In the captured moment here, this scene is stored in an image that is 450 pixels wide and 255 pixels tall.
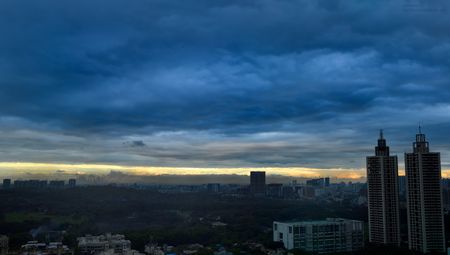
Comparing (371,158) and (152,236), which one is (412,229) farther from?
(152,236)

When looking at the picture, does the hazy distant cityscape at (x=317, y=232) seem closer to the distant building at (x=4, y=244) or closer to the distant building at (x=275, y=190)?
the distant building at (x=4, y=244)

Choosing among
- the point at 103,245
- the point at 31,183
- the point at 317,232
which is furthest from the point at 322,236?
the point at 31,183

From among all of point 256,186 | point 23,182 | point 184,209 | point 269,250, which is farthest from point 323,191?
point 269,250

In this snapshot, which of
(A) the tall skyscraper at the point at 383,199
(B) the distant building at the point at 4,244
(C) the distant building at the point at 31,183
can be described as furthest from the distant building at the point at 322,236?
(C) the distant building at the point at 31,183

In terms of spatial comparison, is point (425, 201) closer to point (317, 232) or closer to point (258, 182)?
point (317, 232)

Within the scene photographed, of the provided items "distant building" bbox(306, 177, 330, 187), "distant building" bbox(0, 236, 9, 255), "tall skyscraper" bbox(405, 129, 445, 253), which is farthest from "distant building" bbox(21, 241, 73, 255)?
"distant building" bbox(306, 177, 330, 187)

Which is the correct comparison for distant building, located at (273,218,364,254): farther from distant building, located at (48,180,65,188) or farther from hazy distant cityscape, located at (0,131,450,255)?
distant building, located at (48,180,65,188)
